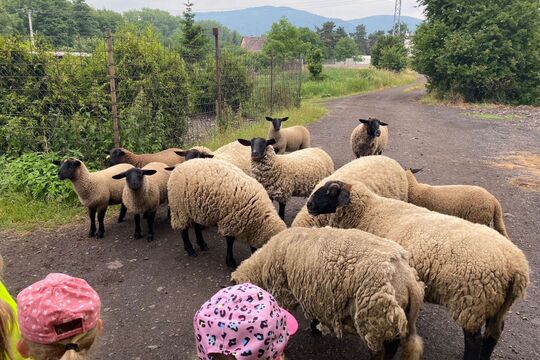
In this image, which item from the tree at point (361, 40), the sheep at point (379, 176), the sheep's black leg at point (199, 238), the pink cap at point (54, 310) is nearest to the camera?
the pink cap at point (54, 310)

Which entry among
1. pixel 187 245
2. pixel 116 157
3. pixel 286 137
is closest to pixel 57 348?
pixel 187 245

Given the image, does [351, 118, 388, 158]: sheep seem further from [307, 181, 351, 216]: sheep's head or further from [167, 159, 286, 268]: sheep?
[307, 181, 351, 216]: sheep's head

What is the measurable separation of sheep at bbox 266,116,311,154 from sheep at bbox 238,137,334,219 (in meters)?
4.08

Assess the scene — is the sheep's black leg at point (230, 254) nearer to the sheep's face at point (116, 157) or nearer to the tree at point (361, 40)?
the sheep's face at point (116, 157)

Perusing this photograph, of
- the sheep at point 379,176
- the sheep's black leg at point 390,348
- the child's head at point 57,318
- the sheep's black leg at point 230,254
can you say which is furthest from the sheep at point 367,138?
the child's head at point 57,318

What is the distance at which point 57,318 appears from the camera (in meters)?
1.63

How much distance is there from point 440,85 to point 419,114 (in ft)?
21.9

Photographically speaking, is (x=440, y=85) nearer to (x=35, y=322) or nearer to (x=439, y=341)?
(x=439, y=341)

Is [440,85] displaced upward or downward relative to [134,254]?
upward

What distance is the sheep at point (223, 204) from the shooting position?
4.80m

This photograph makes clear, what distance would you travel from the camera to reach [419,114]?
63.2 ft

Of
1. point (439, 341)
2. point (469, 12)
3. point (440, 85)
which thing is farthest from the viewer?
point (440, 85)

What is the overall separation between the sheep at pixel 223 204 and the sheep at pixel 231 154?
118 cm

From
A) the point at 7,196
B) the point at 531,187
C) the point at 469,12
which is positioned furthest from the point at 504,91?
the point at 7,196
